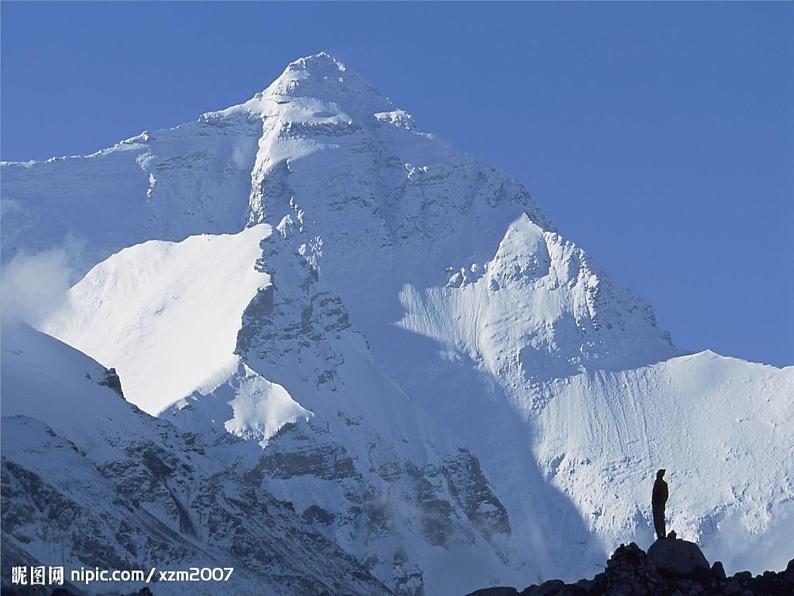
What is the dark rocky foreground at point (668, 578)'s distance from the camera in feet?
313

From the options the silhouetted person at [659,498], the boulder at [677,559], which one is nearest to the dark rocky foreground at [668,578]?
the boulder at [677,559]

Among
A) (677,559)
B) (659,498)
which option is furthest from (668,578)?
(659,498)

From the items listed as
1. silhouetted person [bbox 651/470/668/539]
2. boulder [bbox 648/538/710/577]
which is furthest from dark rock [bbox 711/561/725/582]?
silhouetted person [bbox 651/470/668/539]

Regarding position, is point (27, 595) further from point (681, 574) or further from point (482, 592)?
point (681, 574)

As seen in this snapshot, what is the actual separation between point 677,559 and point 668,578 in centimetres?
101

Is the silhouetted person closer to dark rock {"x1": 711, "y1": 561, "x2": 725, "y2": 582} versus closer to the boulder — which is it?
the boulder

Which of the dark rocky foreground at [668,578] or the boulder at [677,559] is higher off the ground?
the boulder at [677,559]

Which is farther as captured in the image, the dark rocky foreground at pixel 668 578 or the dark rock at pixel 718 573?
the dark rock at pixel 718 573

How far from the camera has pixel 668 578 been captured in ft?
321

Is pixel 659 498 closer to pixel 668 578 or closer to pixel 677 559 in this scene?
pixel 677 559

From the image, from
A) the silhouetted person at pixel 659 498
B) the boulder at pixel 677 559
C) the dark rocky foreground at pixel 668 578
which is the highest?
the silhouetted person at pixel 659 498

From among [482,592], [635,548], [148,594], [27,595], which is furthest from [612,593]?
[27,595]

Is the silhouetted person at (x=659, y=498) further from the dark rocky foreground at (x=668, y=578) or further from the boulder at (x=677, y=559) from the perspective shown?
the boulder at (x=677, y=559)

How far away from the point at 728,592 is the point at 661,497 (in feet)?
20.9
